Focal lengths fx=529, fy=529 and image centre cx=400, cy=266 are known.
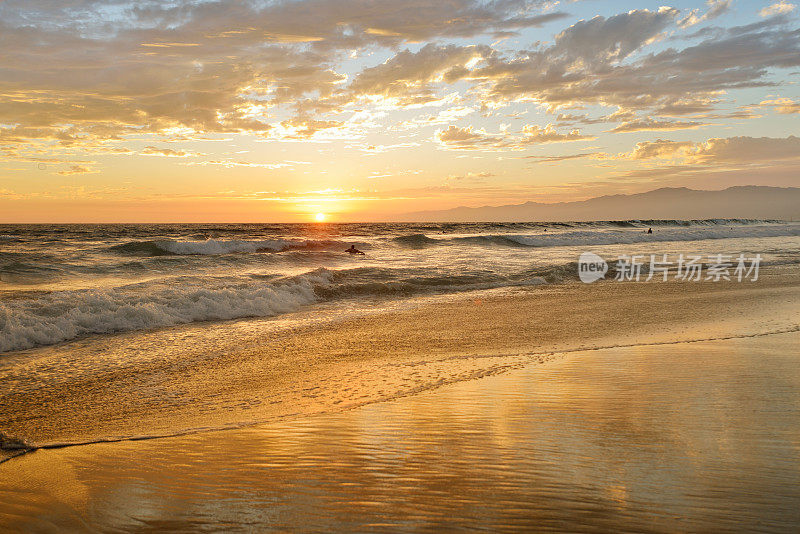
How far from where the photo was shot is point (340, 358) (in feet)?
27.3

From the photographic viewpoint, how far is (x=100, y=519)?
11.3 feet

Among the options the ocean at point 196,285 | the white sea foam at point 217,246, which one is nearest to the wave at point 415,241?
the white sea foam at point 217,246

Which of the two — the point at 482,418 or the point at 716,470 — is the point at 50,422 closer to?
the point at 482,418

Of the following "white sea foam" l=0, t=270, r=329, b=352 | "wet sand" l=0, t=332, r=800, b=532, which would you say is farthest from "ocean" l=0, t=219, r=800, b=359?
"wet sand" l=0, t=332, r=800, b=532

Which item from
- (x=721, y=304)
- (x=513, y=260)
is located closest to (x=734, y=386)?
(x=721, y=304)

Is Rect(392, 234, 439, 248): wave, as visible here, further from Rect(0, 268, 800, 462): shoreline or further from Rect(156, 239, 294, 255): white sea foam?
Rect(0, 268, 800, 462): shoreline

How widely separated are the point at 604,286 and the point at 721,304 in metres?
4.92

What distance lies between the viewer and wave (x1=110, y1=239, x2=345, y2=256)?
32.7 meters

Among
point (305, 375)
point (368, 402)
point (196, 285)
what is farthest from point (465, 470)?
point (196, 285)

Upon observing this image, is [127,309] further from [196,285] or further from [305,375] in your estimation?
[305,375]

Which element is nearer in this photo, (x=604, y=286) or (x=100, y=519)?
(x=100, y=519)

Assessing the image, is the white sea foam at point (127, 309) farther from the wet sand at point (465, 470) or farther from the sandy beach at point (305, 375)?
the wet sand at point (465, 470)

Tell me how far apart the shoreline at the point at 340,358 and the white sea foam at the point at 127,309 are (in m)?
0.88

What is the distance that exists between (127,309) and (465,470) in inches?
394
